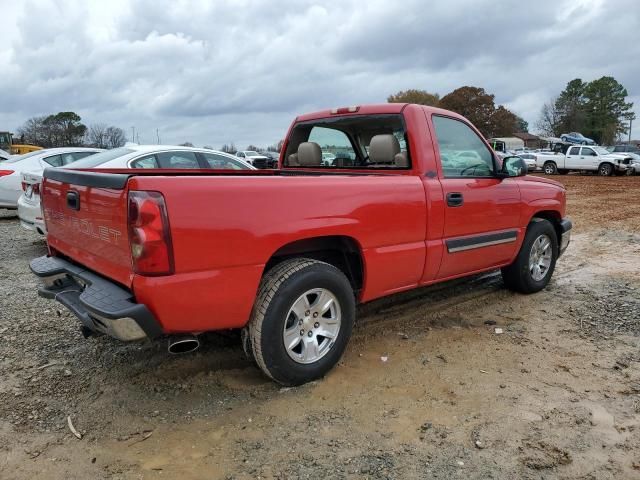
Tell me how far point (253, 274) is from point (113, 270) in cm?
80

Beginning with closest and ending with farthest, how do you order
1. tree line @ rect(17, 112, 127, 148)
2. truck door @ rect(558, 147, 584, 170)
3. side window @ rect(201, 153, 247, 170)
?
1. side window @ rect(201, 153, 247, 170)
2. truck door @ rect(558, 147, 584, 170)
3. tree line @ rect(17, 112, 127, 148)

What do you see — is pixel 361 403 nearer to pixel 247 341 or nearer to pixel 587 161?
pixel 247 341

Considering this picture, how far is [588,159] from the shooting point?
27.3m

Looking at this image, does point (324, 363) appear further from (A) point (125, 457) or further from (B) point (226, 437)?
(A) point (125, 457)

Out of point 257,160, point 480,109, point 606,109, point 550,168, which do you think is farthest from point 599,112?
point 257,160

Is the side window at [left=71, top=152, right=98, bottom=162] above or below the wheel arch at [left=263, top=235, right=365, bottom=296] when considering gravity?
above

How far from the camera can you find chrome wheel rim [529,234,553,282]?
529cm

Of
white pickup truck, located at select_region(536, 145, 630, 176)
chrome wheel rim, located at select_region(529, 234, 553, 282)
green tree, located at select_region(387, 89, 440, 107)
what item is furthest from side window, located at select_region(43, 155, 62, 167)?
green tree, located at select_region(387, 89, 440, 107)

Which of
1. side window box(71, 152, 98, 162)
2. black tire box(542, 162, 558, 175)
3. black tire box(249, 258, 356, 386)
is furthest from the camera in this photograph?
black tire box(542, 162, 558, 175)

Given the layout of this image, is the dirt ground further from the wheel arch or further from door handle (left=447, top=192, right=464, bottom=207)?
door handle (left=447, top=192, right=464, bottom=207)

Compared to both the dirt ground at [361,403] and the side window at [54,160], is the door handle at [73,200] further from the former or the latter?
the side window at [54,160]

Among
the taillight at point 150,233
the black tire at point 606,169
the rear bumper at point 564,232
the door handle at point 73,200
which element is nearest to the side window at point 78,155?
the door handle at point 73,200

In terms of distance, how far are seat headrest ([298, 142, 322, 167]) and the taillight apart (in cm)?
249

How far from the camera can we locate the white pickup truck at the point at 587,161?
26.2 meters
